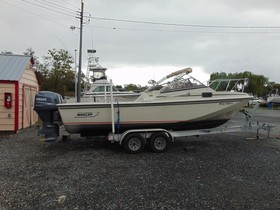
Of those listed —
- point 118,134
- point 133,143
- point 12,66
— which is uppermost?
point 12,66

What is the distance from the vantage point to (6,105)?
9.79 meters

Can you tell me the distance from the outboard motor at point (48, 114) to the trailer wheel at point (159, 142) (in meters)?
2.65

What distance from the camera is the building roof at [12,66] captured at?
9.91 m

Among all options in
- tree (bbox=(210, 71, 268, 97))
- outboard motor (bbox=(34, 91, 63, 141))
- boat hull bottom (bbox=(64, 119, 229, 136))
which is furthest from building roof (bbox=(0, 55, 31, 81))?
tree (bbox=(210, 71, 268, 97))

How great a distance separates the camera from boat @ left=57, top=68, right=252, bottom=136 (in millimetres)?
6621

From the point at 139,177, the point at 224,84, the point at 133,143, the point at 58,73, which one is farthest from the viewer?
the point at 58,73

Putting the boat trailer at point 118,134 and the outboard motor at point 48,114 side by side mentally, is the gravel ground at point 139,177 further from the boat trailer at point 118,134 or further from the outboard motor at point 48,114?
the outboard motor at point 48,114

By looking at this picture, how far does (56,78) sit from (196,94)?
64.2 feet

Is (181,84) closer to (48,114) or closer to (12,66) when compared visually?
(48,114)

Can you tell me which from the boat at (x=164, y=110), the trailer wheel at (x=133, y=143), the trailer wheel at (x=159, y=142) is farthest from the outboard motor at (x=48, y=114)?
the trailer wheel at (x=159, y=142)

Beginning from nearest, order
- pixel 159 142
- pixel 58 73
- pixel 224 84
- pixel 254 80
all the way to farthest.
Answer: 1. pixel 159 142
2. pixel 224 84
3. pixel 58 73
4. pixel 254 80

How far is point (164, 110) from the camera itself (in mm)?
6848

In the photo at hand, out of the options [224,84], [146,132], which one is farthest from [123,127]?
[224,84]

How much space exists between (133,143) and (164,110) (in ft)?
4.12
